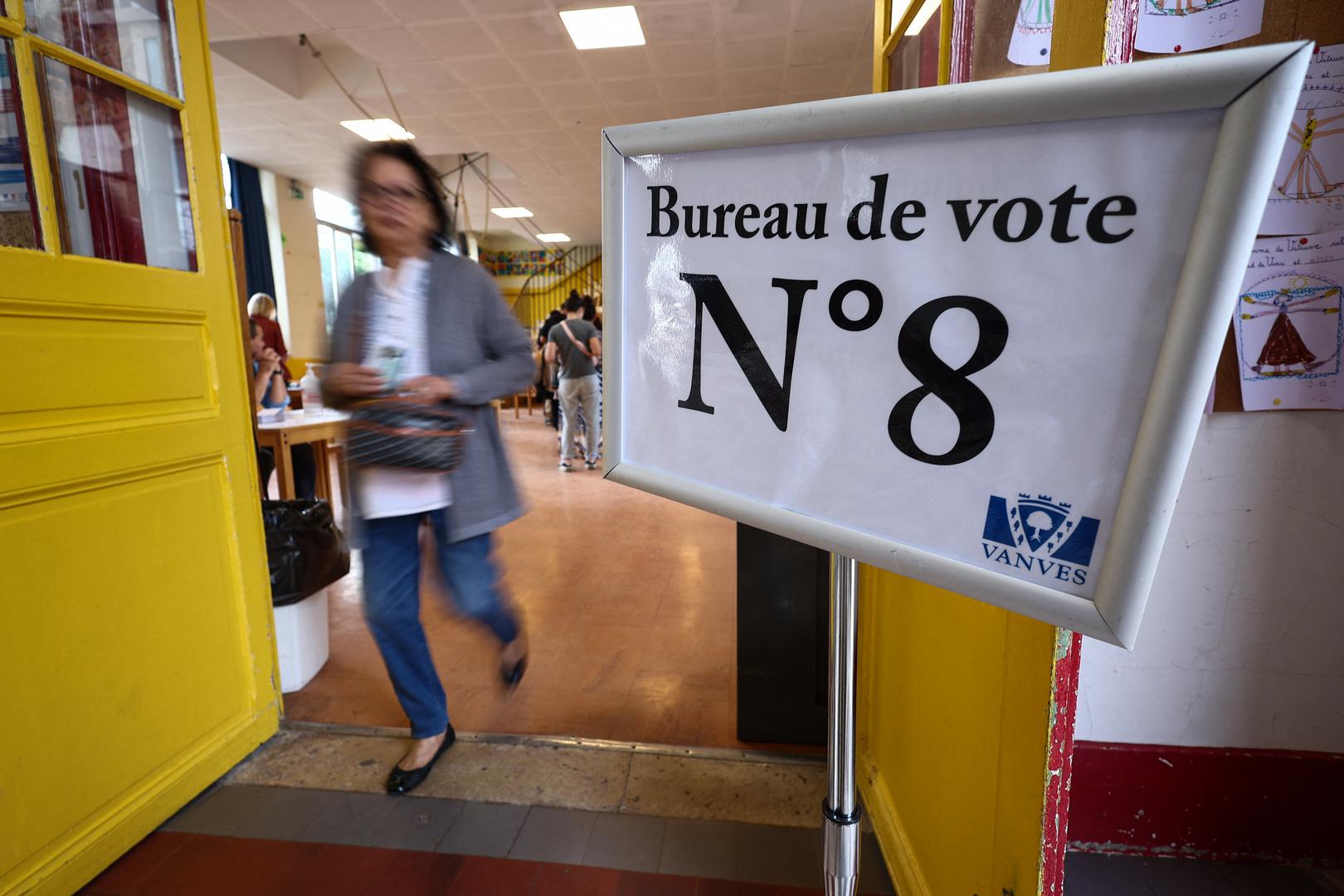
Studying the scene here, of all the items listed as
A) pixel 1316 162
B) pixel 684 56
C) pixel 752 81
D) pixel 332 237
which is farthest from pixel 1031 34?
pixel 332 237

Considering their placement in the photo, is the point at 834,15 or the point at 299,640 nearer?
the point at 299,640

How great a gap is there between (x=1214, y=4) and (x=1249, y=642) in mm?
1263

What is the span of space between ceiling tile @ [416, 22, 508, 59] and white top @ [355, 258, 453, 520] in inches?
145

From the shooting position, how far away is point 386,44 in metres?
4.54

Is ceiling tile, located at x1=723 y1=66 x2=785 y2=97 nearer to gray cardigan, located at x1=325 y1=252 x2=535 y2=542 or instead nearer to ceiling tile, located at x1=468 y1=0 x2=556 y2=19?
ceiling tile, located at x1=468 y1=0 x2=556 y2=19

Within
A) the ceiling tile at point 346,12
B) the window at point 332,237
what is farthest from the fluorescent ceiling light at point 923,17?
the window at point 332,237

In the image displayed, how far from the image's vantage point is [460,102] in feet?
18.6

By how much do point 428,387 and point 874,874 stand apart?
1352 mm

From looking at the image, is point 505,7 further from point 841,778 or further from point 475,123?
point 841,778

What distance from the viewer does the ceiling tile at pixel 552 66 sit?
15.6ft

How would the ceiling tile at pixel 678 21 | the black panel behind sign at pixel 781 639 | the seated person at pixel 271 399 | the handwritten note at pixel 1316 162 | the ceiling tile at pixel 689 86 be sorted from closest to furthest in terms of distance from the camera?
the handwritten note at pixel 1316 162
the black panel behind sign at pixel 781 639
the seated person at pixel 271 399
the ceiling tile at pixel 678 21
the ceiling tile at pixel 689 86

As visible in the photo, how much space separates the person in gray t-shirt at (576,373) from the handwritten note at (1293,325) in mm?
4192

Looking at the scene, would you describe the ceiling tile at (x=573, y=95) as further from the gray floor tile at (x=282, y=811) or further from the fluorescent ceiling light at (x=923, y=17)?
the gray floor tile at (x=282, y=811)

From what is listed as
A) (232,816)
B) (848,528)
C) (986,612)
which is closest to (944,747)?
(986,612)
